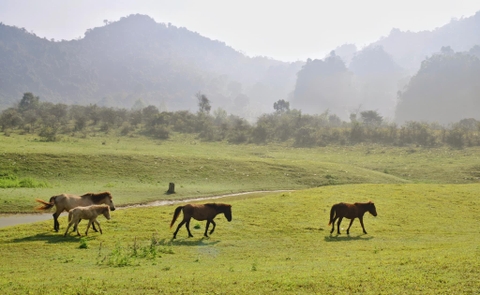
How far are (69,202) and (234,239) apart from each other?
8.05 meters

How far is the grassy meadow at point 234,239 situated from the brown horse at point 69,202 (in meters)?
0.97

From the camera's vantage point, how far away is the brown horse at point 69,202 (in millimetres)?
19141

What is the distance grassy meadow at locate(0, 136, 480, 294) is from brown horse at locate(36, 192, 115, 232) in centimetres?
97

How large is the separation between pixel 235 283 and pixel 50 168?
3175 cm

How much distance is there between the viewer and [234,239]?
18281 millimetres

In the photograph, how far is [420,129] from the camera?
7638cm

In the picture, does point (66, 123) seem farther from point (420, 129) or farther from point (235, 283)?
point (235, 283)

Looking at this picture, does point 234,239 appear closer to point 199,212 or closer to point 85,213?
point 199,212

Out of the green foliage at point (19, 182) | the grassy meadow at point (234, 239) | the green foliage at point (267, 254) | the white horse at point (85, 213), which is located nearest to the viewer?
the green foliage at point (267, 254)

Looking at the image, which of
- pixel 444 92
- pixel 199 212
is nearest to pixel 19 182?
pixel 199 212

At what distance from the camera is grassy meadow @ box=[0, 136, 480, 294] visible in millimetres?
10430

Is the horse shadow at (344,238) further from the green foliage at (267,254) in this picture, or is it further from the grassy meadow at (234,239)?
the grassy meadow at (234,239)

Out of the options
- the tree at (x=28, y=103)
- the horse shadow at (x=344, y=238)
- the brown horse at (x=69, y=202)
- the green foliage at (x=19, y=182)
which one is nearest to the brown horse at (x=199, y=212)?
the brown horse at (x=69, y=202)

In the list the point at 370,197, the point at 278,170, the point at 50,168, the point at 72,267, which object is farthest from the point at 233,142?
the point at 72,267
